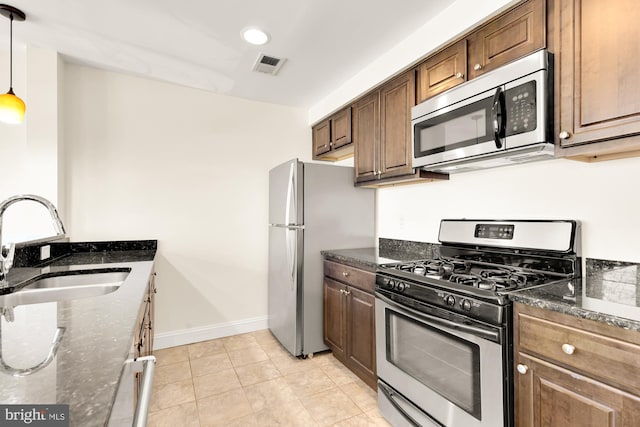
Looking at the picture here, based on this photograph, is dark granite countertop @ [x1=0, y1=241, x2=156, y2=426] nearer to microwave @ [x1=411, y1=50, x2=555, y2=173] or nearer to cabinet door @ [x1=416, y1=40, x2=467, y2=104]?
microwave @ [x1=411, y1=50, x2=555, y2=173]

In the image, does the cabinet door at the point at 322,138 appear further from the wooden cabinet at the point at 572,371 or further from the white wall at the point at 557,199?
the wooden cabinet at the point at 572,371

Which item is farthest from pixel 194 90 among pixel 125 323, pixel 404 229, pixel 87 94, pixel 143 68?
pixel 125 323

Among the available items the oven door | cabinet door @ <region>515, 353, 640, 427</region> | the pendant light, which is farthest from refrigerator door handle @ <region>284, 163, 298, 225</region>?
cabinet door @ <region>515, 353, 640, 427</region>

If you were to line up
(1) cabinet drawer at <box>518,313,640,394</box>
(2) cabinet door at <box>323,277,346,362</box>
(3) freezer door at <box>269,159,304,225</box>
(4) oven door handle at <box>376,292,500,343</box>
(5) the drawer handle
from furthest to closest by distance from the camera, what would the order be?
1. (3) freezer door at <box>269,159,304,225</box>
2. (2) cabinet door at <box>323,277,346,362</box>
3. (4) oven door handle at <box>376,292,500,343</box>
4. (5) the drawer handle
5. (1) cabinet drawer at <box>518,313,640,394</box>

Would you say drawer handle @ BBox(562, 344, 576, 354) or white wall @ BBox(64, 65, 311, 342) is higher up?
white wall @ BBox(64, 65, 311, 342)

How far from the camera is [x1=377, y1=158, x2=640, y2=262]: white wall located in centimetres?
147

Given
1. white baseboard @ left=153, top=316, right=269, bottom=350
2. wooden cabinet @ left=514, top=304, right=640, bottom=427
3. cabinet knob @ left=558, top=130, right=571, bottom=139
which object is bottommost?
white baseboard @ left=153, top=316, right=269, bottom=350

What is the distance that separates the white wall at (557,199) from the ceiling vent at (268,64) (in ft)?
4.96

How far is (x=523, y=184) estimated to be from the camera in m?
1.86

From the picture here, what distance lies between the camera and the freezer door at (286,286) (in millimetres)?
2713

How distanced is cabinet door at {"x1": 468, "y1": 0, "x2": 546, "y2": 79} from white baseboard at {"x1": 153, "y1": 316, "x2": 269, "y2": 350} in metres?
2.93

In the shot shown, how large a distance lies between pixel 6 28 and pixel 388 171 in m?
2.80

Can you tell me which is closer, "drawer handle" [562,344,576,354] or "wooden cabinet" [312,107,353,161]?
"drawer handle" [562,344,576,354]

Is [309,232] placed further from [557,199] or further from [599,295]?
[599,295]
